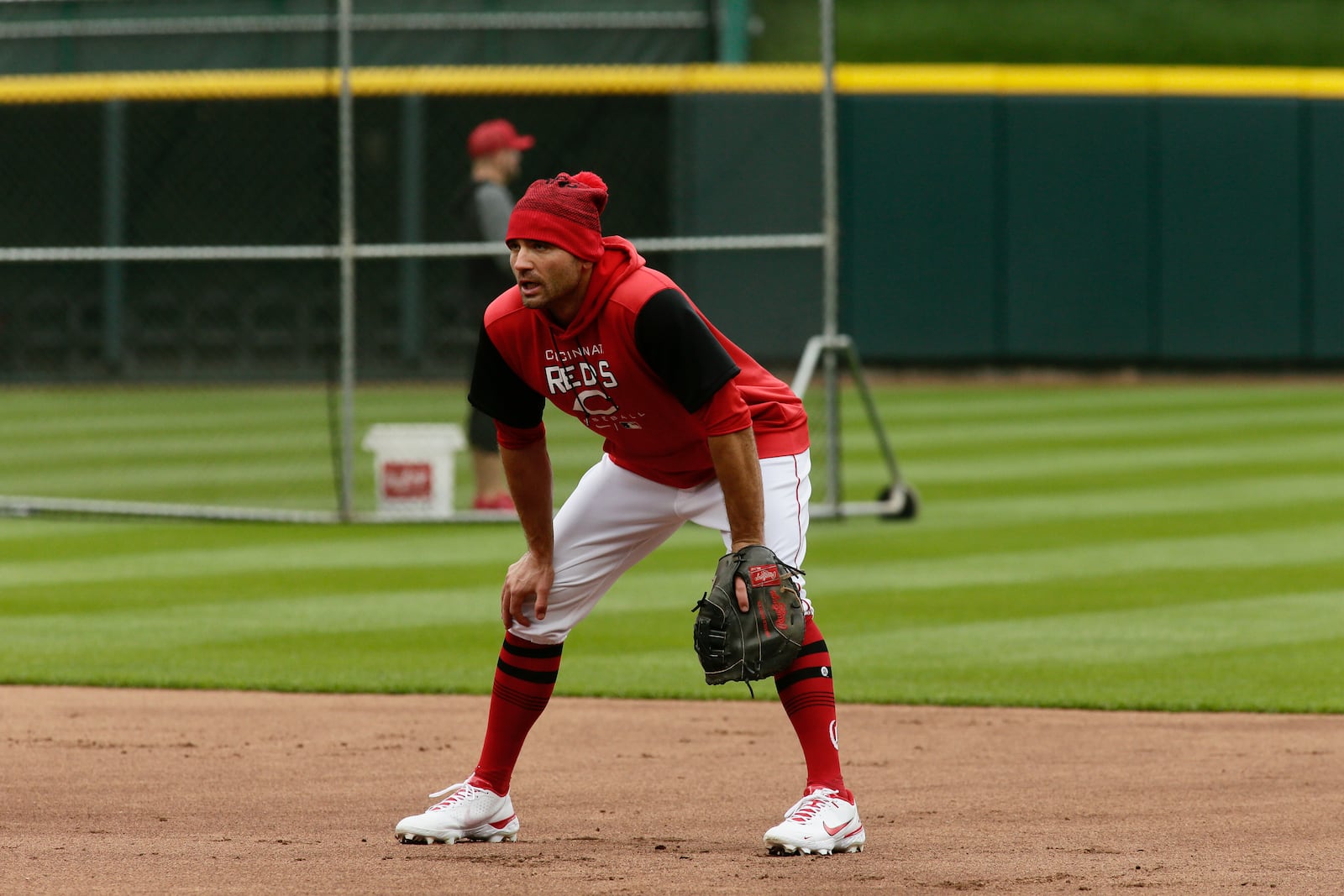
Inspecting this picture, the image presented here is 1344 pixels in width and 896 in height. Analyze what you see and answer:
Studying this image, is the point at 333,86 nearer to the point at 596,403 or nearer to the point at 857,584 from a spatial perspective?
the point at 857,584

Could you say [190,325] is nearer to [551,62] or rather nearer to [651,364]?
[551,62]

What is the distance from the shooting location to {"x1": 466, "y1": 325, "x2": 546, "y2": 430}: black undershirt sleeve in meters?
5.03

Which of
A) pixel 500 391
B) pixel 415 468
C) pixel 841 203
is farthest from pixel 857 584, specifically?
pixel 841 203

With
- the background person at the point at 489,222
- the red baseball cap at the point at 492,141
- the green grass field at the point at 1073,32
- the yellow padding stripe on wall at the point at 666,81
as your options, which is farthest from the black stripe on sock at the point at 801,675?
the green grass field at the point at 1073,32

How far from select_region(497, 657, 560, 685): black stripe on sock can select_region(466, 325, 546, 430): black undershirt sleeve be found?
65 centimetres

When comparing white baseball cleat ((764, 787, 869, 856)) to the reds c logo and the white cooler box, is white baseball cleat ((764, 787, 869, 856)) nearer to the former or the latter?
the reds c logo

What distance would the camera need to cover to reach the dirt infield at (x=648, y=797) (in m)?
4.68

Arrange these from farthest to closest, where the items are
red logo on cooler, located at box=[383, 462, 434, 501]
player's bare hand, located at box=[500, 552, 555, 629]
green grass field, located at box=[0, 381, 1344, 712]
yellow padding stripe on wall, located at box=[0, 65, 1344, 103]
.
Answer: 1. yellow padding stripe on wall, located at box=[0, 65, 1344, 103]
2. red logo on cooler, located at box=[383, 462, 434, 501]
3. green grass field, located at box=[0, 381, 1344, 712]
4. player's bare hand, located at box=[500, 552, 555, 629]

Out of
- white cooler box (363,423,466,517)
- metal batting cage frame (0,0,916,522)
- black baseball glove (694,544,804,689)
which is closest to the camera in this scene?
black baseball glove (694,544,804,689)

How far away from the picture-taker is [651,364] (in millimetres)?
4766

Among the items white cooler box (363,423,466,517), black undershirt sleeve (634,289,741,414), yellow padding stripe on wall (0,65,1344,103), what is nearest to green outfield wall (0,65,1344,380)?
yellow padding stripe on wall (0,65,1344,103)

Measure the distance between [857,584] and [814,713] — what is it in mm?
4876


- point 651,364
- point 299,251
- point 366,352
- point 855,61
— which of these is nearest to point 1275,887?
point 651,364

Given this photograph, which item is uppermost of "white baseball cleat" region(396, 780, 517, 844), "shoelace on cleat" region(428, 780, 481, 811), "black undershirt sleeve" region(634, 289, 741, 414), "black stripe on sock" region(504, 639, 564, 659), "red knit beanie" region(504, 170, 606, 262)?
"red knit beanie" region(504, 170, 606, 262)
